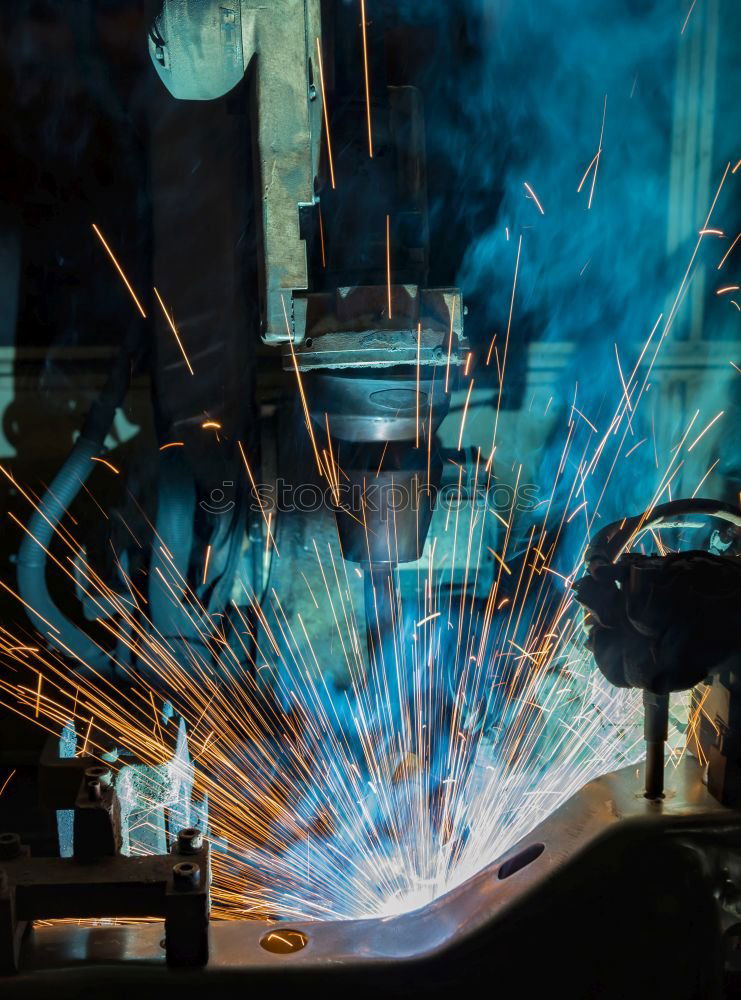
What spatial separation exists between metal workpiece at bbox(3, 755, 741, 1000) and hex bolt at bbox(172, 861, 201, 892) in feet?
0.31

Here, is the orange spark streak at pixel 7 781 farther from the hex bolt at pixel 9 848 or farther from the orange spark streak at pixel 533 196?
the orange spark streak at pixel 533 196

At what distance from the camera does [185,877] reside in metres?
1.22

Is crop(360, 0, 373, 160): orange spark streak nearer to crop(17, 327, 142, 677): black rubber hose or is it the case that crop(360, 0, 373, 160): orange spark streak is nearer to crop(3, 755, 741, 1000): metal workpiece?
crop(17, 327, 142, 677): black rubber hose

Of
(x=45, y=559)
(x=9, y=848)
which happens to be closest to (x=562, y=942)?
(x=9, y=848)

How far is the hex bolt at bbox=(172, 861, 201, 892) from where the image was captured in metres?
1.22

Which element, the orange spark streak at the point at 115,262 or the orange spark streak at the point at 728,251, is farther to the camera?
the orange spark streak at the point at 728,251

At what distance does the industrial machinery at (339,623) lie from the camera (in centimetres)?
124

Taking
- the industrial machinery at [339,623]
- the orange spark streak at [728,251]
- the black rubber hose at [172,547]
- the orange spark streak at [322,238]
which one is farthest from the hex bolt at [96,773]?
the orange spark streak at [728,251]

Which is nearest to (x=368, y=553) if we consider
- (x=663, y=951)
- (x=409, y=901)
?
(x=409, y=901)

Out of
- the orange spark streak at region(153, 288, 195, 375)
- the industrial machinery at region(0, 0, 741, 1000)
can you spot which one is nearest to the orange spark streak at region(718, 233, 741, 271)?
the industrial machinery at region(0, 0, 741, 1000)

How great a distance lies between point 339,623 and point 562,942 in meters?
1.62

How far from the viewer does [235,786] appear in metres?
2.71

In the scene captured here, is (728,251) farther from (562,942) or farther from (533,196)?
(562,942)

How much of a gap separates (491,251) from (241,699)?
1.69 metres
